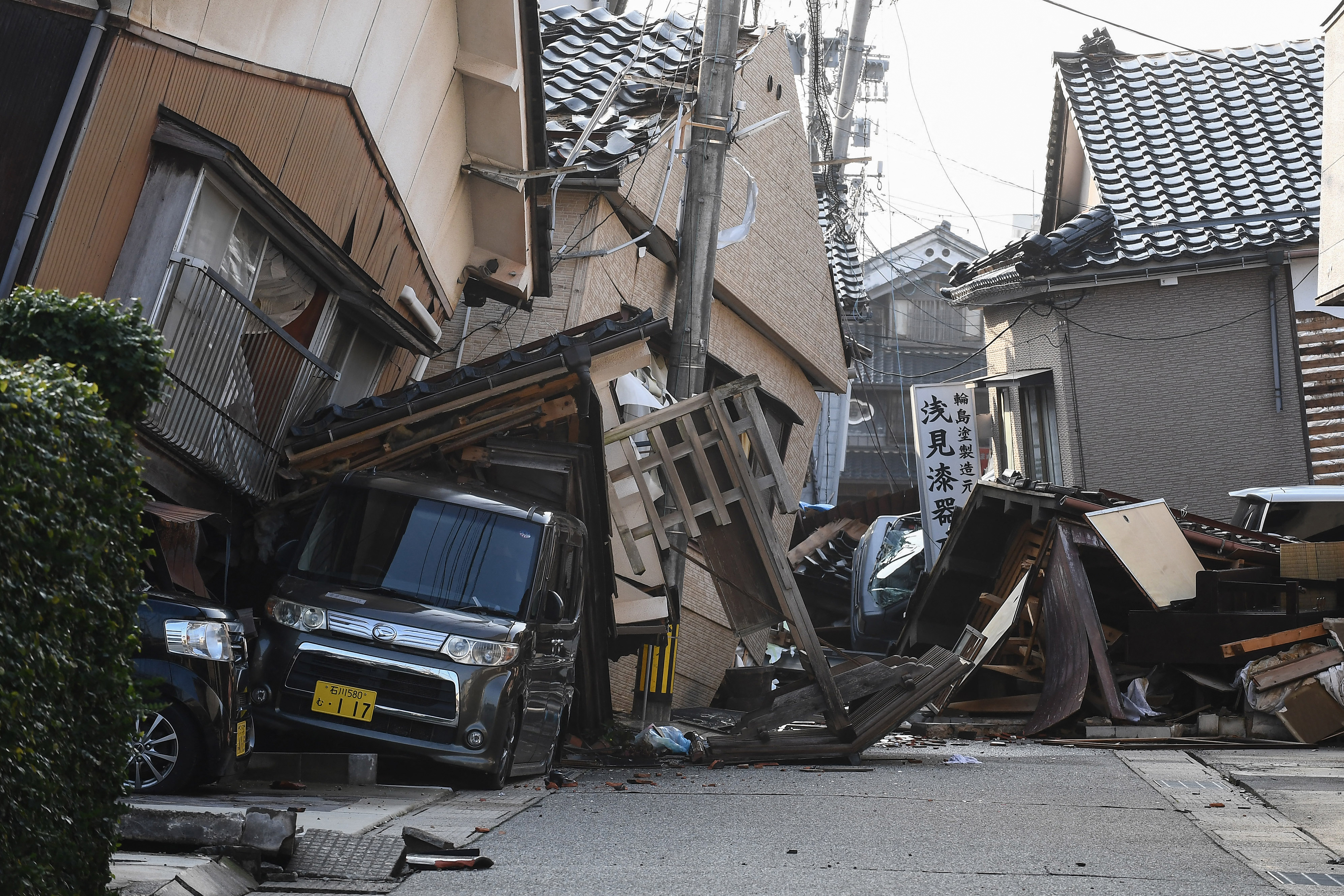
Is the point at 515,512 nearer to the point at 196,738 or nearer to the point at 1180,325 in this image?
the point at 196,738

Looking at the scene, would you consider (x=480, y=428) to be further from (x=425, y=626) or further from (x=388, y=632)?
(x=388, y=632)

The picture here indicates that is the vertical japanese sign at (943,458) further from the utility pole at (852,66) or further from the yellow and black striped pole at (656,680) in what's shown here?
the yellow and black striped pole at (656,680)

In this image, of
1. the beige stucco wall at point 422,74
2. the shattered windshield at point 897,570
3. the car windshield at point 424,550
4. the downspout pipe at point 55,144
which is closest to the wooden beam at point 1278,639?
the car windshield at point 424,550

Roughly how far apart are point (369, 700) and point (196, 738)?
148cm

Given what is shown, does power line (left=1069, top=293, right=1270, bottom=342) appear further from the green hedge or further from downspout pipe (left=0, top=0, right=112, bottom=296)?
the green hedge

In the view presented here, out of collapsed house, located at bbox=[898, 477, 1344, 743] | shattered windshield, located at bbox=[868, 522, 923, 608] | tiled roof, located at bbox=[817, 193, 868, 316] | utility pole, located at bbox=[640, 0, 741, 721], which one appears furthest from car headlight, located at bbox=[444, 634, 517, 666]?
tiled roof, located at bbox=[817, 193, 868, 316]

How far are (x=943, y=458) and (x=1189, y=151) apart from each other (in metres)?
7.08

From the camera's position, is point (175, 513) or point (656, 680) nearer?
point (175, 513)

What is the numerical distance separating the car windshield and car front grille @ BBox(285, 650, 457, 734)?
724 mm

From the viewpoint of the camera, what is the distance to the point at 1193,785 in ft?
32.2

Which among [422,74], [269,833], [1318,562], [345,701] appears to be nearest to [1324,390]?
[1318,562]

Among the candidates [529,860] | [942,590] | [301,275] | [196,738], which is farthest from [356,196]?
[942,590]

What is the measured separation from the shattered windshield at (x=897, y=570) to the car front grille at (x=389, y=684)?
50.6 ft

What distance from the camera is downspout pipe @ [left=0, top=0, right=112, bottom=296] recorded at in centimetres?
698
